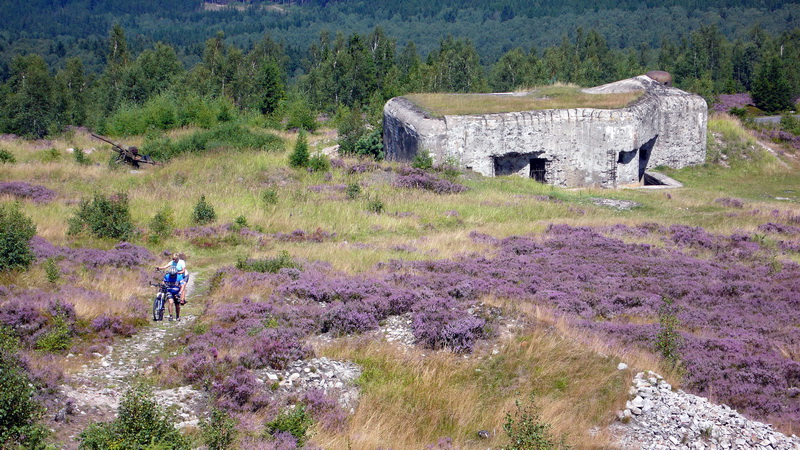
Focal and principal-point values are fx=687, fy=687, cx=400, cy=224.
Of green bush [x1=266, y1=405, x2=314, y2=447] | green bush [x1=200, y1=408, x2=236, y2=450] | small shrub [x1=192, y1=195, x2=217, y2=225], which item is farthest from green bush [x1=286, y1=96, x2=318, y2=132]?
green bush [x1=200, y1=408, x2=236, y2=450]

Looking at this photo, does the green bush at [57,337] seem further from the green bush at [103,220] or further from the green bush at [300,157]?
the green bush at [300,157]

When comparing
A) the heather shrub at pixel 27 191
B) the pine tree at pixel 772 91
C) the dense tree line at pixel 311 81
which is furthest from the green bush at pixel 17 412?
the pine tree at pixel 772 91

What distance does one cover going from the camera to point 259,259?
1586 cm

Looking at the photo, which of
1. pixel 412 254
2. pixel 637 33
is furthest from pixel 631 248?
pixel 637 33

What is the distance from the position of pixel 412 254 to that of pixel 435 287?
10.3 ft

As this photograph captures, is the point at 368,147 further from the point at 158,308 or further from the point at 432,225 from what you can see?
the point at 158,308

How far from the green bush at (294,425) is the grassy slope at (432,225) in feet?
1.05

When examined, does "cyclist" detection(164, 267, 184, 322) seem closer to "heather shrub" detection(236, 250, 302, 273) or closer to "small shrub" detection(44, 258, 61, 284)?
"small shrub" detection(44, 258, 61, 284)

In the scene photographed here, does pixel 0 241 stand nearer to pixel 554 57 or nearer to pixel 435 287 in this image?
pixel 435 287

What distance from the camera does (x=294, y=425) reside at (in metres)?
8.45

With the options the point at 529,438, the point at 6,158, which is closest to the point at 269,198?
the point at 6,158

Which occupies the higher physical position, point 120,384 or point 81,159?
point 120,384

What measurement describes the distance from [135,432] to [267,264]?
8.16 meters

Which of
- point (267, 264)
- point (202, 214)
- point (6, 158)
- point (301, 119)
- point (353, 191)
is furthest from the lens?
point (301, 119)
